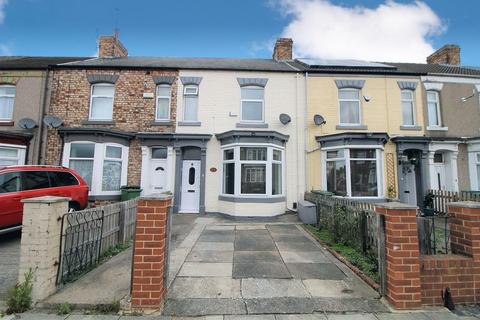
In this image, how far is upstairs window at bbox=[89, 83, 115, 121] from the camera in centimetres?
1080

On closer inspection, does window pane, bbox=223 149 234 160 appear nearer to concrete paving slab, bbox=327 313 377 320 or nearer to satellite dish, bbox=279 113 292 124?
satellite dish, bbox=279 113 292 124

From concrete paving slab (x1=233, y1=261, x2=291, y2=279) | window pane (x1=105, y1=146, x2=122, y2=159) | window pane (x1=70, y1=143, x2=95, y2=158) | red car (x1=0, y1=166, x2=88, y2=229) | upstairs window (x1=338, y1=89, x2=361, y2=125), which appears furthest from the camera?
upstairs window (x1=338, y1=89, x2=361, y2=125)

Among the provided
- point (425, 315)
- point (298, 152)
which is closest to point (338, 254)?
point (425, 315)

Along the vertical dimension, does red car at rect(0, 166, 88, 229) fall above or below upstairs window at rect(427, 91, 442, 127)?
below

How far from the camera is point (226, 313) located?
10.3 feet

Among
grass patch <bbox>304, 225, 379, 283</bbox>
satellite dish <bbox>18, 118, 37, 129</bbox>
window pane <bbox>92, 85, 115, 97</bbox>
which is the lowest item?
grass patch <bbox>304, 225, 379, 283</bbox>

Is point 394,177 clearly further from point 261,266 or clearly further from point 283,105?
point 261,266

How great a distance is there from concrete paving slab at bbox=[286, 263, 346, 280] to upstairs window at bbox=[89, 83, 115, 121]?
9.95 m

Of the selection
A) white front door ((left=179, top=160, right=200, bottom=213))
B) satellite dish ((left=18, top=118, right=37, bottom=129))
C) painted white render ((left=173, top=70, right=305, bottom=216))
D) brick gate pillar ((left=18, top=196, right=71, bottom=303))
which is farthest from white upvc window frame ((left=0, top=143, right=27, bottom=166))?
brick gate pillar ((left=18, top=196, right=71, bottom=303))

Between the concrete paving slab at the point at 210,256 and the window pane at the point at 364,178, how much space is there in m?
7.06

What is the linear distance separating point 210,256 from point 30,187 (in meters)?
5.30

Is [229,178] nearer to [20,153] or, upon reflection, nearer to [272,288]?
[272,288]

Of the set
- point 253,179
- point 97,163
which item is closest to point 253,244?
point 253,179

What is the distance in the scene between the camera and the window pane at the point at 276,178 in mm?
10181
